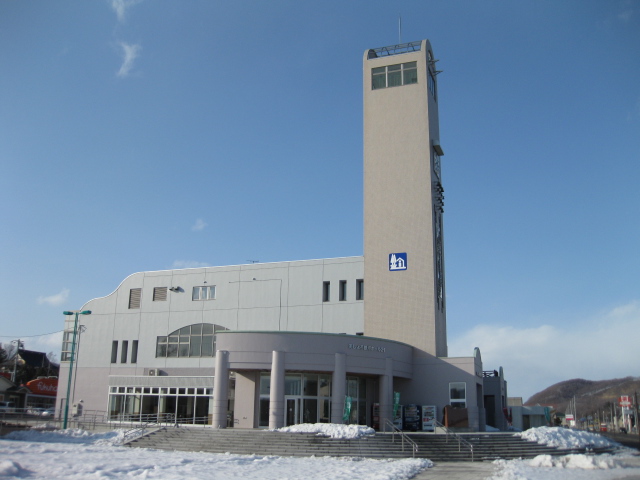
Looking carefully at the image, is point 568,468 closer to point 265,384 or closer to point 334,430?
point 334,430

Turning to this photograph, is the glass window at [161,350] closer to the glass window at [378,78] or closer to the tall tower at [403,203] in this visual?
the tall tower at [403,203]

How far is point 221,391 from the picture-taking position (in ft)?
112

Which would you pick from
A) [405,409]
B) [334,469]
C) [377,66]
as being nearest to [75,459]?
[334,469]

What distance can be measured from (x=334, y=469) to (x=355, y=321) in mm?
20252

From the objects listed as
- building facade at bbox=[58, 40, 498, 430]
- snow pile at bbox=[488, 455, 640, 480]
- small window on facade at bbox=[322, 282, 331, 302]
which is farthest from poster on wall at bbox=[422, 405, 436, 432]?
snow pile at bbox=[488, 455, 640, 480]

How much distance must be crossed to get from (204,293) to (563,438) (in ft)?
88.1

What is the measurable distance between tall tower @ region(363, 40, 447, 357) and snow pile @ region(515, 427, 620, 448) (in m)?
10.5

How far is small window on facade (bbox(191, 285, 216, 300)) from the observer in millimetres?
47031

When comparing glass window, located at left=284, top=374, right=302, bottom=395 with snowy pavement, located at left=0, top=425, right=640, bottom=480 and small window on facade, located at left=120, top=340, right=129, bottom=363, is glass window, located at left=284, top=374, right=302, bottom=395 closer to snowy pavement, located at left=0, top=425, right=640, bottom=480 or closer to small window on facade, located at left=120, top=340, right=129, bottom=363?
snowy pavement, located at left=0, top=425, right=640, bottom=480

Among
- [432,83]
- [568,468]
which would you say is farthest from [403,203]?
[568,468]

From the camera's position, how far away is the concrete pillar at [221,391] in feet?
110

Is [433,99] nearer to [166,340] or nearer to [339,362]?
[339,362]

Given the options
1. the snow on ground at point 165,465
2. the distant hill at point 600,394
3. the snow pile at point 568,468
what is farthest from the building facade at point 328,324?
the distant hill at point 600,394

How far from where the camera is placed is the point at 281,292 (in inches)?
1780
